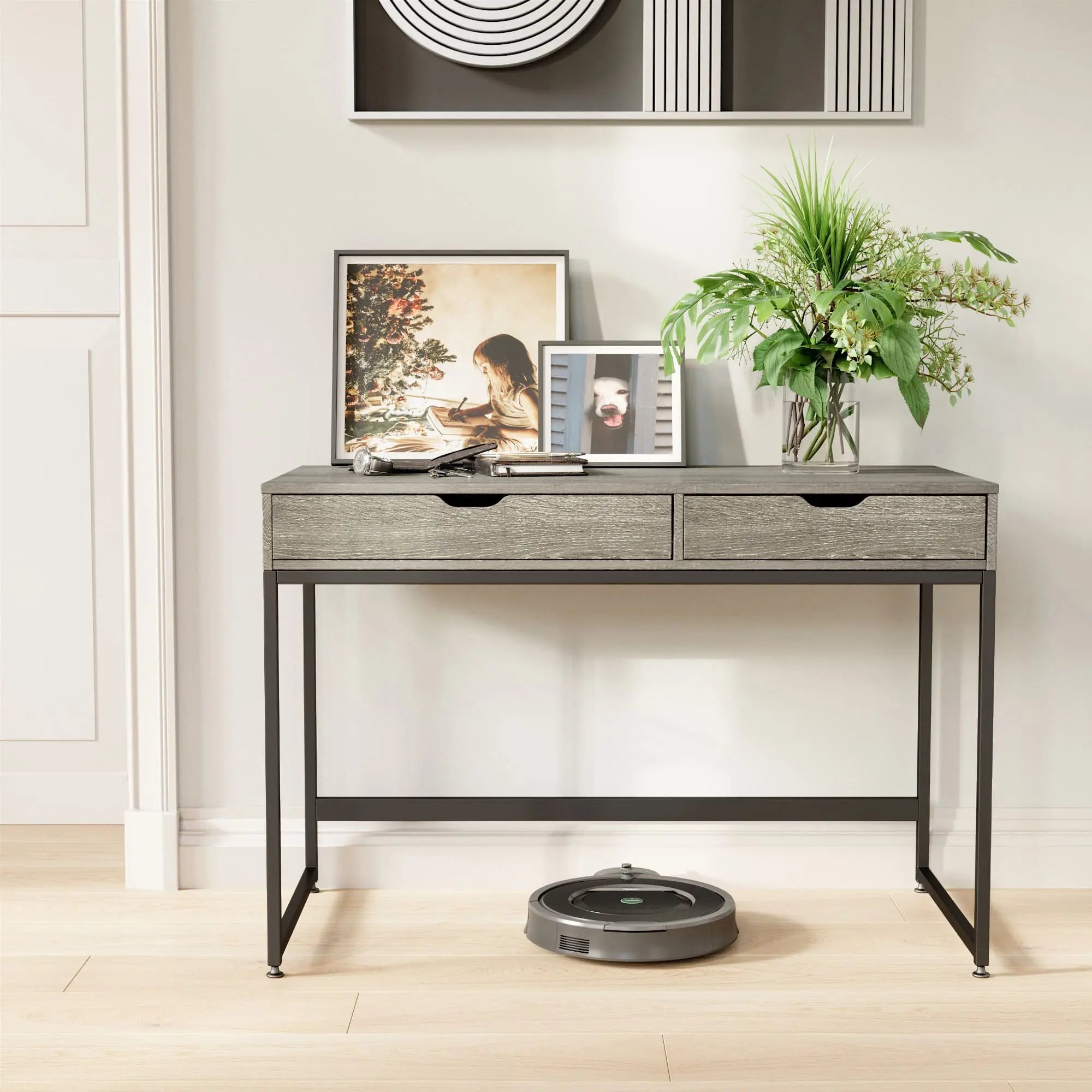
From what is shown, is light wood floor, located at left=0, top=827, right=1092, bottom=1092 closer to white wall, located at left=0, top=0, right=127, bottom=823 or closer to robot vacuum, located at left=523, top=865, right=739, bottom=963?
robot vacuum, located at left=523, top=865, right=739, bottom=963

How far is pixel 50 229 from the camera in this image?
109 inches

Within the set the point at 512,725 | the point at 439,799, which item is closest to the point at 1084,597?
the point at 512,725

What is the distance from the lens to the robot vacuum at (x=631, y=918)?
2066 millimetres

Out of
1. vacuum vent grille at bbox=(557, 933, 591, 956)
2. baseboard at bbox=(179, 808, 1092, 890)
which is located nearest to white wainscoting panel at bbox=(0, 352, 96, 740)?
baseboard at bbox=(179, 808, 1092, 890)

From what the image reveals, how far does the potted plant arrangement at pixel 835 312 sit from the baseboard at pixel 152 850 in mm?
1356

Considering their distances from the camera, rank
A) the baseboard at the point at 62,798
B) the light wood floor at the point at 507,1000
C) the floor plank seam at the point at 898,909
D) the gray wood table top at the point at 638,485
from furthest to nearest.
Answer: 1. the baseboard at the point at 62,798
2. the floor plank seam at the point at 898,909
3. the gray wood table top at the point at 638,485
4. the light wood floor at the point at 507,1000

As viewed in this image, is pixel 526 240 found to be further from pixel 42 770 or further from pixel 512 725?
pixel 42 770

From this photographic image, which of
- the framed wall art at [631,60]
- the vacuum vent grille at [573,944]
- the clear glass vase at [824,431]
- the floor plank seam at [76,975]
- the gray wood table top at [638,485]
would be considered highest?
the framed wall art at [631,60]

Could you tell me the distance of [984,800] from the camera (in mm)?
2039

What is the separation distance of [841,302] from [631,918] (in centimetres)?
112

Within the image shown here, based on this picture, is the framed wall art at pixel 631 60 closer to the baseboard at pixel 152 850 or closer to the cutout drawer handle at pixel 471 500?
the cutout drawer handle at pixel 471 500

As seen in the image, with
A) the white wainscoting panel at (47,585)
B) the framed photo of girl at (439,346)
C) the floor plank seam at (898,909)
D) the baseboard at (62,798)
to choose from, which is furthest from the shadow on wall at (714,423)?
the baseboard at (62,798)

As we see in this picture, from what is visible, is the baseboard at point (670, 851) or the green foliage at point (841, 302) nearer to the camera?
the green foliage at point (841, 302)

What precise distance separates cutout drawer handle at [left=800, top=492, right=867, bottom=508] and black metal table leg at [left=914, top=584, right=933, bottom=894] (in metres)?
0.45
